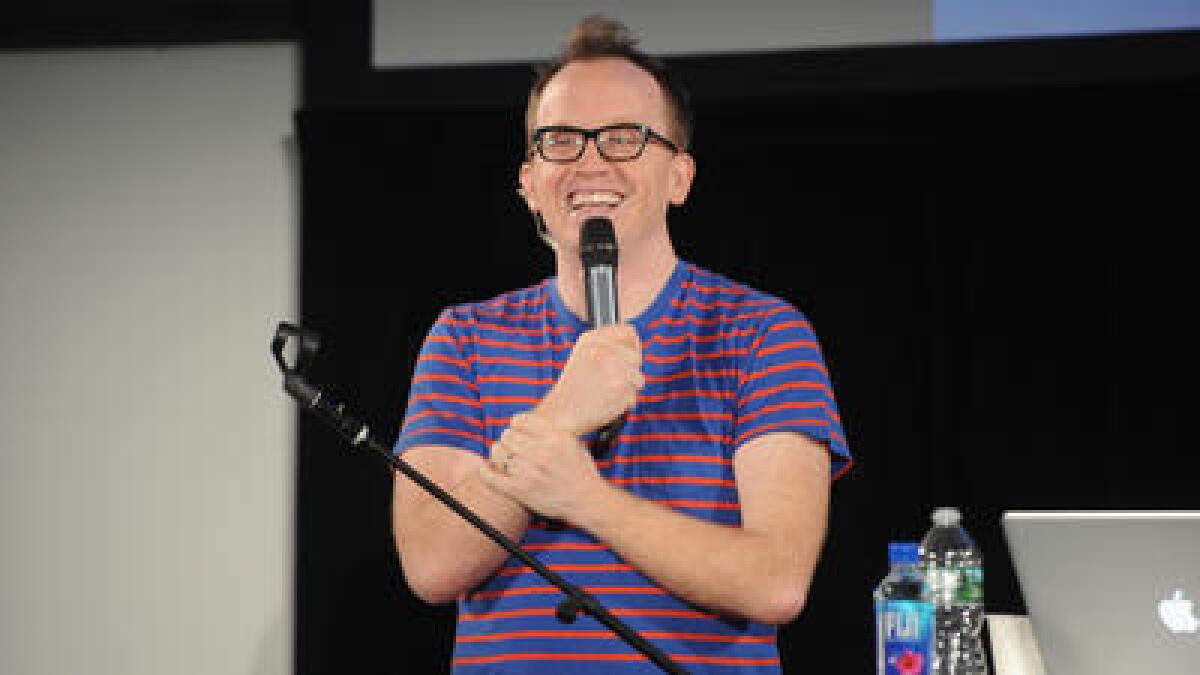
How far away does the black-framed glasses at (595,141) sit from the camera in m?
1.77

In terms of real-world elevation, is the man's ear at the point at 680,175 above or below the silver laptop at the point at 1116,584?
above

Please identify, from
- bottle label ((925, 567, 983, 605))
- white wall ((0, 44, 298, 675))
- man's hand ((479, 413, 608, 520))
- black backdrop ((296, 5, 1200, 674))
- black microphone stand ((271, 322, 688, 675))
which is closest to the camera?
black microphone stand ((271, 322, 688, 675))

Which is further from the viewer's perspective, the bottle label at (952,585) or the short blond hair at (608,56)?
the bottle label at (952,585)

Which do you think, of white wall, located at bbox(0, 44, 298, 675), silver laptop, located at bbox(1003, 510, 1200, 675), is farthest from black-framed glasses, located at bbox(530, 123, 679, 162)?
white wall, located at bbox(0, 44, 298, 675)

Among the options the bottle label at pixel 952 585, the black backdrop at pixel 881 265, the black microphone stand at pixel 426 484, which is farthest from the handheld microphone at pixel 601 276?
the black backdrop at pixel 881 265

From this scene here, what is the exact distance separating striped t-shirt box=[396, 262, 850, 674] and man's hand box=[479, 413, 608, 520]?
142 millimetres

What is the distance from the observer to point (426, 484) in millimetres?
1216

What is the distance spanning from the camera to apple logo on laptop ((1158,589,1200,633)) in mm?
1415

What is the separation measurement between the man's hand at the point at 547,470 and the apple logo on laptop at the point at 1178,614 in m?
0.62

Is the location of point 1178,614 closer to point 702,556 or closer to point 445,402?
point 702,556

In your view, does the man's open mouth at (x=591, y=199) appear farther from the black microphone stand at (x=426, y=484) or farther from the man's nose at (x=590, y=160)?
the black microphone stand at (x=426, y=484)

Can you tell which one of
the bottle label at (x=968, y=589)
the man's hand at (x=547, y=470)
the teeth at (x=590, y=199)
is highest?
the teeth at (x=590, y=199)

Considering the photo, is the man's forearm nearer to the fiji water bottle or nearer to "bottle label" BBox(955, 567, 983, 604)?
the fiji water bottle

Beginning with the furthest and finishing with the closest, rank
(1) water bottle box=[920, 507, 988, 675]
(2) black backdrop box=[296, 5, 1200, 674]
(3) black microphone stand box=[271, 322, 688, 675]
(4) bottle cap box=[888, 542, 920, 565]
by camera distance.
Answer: (2) black backdrop box=[296, 5, 1200, 674]
(4) bottle cap box=[888, 542, 920, 565]
(1) water bottle box=[920, 507, 988, 675]
(3) black microphone stand box=[271, 322, 688, 675]
